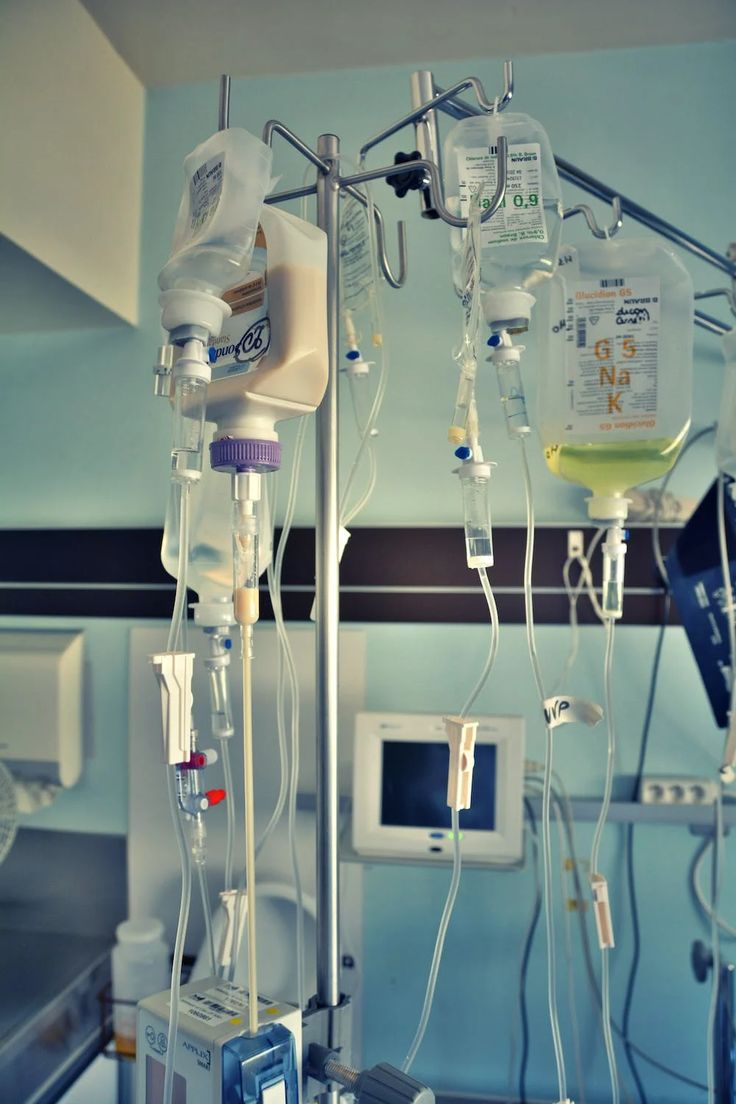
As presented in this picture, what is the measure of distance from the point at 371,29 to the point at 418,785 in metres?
1.64

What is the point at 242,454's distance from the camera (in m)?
0.75

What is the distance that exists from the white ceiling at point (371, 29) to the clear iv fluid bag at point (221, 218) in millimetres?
1113

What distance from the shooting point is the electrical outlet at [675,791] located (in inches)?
62.2

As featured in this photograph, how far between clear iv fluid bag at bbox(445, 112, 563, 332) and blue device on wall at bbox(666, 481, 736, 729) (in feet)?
2.04

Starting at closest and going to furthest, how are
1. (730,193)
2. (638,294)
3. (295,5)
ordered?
(638,294) → (295,5) → (730,193)

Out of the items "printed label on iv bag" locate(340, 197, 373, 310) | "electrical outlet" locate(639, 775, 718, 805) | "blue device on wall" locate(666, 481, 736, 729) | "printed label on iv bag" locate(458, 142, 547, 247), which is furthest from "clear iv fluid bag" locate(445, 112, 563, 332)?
"electrical outlet" locate(639, 775, 718, 805)

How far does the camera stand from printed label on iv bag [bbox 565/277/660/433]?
990 mm

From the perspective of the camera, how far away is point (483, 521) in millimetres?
883

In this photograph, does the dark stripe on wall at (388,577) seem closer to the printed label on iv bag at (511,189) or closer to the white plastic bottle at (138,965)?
the white plastic bottle at (138,965)

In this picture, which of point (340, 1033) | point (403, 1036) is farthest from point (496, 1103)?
point (340, 1033)

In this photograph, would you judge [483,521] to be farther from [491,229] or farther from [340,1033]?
[340,1033]

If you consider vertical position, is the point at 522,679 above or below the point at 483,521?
below

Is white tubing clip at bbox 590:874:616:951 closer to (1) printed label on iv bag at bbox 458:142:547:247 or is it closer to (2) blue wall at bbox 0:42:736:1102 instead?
(2) blue wall at bbox 0:42:736:1102

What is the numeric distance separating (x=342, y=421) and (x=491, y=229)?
84cm
